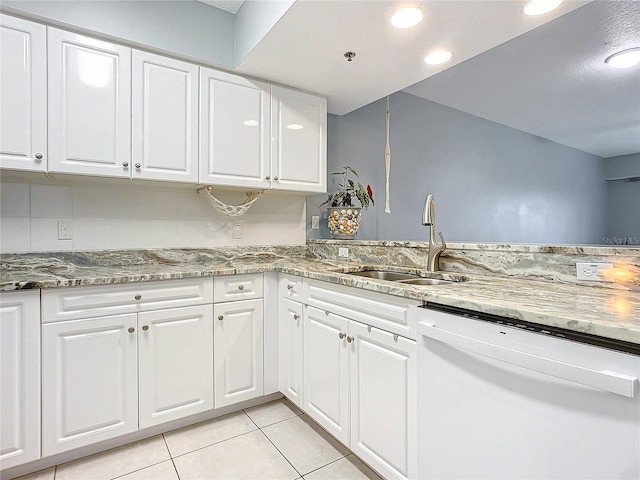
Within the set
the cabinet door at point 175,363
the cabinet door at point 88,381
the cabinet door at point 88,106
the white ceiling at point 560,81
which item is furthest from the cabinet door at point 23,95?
the white ceiling at point 560,81

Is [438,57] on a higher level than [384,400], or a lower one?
higher

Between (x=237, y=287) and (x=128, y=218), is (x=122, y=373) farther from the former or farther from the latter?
(x=128, y=218)

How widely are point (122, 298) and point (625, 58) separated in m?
4.07

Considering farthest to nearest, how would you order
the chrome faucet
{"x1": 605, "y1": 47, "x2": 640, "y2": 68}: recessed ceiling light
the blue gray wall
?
the blue gray wall → {"x1": 605, "y1": 47, "x2": 640, "y2": 68}: recessed ceiling light → the chrome faucet

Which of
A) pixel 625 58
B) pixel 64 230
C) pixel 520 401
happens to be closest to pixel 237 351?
pixel 64 230

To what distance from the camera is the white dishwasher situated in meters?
0.74

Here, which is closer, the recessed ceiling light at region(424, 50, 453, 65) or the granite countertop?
the granite countertop

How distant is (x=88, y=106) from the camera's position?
173cm

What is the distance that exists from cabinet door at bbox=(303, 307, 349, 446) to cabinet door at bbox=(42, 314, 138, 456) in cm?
85

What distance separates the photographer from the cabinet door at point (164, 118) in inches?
73.1

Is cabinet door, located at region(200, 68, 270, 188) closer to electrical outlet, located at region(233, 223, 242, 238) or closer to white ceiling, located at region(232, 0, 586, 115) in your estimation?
white ceiling, located at region(232, 0, 586, 115)

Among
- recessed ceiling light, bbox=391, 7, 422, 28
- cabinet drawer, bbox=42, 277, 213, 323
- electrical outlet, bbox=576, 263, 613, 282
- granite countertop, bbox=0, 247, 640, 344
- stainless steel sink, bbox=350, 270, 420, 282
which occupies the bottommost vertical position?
cabinet drawer, bbox=42, 277, 213, 323

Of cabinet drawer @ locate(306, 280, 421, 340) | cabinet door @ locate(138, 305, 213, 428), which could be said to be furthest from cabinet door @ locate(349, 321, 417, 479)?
cabinet door @ locate(138, 305, 213, 428)

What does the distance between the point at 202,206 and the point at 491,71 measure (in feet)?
8.94
